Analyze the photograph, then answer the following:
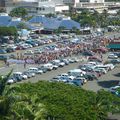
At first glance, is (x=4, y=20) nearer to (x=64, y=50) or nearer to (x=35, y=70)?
(x=64, y=50)

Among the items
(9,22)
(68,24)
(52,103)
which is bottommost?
(68,24)

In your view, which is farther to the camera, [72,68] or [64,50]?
[64,50]

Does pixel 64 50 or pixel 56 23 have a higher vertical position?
pixel 64 50

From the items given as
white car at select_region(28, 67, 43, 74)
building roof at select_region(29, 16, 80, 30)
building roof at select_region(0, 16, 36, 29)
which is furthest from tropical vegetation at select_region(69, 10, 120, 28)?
white car at select_region(28, 67, 43, 74)

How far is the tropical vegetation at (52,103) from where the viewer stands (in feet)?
39.0

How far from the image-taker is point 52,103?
1550 centimetres

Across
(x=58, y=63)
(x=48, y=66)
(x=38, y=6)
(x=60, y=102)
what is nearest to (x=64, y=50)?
(x=58, y=63)

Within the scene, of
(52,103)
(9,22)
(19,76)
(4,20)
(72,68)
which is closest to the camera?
(52,103)

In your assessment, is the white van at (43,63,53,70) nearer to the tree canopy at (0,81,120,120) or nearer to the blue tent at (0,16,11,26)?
the tree canopy at (0,81,120,120)

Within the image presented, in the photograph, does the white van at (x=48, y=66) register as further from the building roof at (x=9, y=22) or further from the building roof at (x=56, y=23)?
the building roof at (x=56, y=23)

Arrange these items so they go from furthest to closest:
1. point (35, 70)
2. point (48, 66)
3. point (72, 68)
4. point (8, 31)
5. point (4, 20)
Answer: point (4, 20)
point (8, 31)
point (72, 68)
point (48, 66)
point (35, 70)

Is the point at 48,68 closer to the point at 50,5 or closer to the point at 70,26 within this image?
the point at 70,26

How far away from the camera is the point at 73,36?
4984cm

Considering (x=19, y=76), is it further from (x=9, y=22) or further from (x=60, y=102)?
(x=9, y=22)
